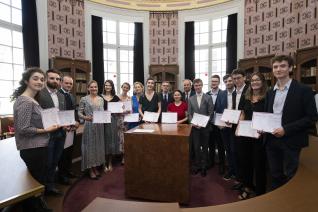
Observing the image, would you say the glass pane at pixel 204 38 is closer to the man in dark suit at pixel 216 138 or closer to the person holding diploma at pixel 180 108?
the man in dark suit at pixel 216 138

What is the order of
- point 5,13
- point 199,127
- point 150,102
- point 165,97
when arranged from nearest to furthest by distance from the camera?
point 199,127, point 150,102, point 165,97, point 5,13

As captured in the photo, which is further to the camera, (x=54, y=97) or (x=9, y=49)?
(x=9, y=49)

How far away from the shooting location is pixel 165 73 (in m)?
7.61

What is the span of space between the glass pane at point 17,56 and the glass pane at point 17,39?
0.46 feet

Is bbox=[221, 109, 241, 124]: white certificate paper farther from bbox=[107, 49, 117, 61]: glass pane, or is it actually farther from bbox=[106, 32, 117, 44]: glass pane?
bbox=[106, 32, 117, 44]: glass pane

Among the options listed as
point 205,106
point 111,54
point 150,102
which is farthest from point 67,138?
point 111,54

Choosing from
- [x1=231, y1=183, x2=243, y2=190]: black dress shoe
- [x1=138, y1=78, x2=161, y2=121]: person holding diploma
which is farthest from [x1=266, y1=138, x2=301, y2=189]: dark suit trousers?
[x1=138, y1=78, x2=161, y2=121]: person holding diploma

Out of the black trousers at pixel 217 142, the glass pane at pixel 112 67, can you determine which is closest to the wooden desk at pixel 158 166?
the black trousers at pixel 217 142

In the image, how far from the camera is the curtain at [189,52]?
7492 mm

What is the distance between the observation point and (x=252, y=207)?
1.14 m

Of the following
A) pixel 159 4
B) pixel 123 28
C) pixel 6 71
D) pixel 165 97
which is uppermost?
pixel 159 4

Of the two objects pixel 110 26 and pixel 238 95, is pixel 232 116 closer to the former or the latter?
pixel 238 95

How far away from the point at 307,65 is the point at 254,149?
3.74m

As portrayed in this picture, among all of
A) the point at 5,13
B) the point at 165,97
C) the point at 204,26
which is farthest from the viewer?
the point at 204,26
